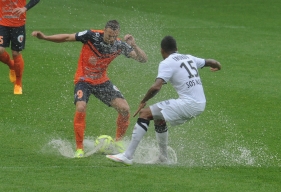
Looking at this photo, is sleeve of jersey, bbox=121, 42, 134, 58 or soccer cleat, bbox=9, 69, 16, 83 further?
soccer cleat, bbox=9, 69, 16, 83

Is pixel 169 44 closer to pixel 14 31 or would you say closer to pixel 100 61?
pixel 100 61

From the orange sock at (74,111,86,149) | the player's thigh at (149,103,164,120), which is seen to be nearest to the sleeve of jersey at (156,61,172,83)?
Result: the player's thigh at (149,103,164,120)

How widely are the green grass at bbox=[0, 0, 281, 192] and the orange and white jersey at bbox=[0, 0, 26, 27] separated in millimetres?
1399

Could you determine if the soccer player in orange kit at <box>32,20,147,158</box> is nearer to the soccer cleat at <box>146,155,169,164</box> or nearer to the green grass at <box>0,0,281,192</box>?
the green grass at <box>0,0,281,192</box>

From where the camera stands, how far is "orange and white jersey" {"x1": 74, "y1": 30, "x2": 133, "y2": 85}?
11688 millimetres

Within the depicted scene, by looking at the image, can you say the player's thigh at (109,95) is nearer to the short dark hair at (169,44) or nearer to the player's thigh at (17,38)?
the short dark hair at (169,44)

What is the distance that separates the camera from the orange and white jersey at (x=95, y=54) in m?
11.7

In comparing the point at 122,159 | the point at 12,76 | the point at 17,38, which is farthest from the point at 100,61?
the point at 12,76

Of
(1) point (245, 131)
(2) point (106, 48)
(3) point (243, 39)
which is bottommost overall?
(3) point (243, 39)

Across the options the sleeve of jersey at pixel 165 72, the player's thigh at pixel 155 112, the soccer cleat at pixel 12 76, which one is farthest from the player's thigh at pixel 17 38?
the sleeve of jersey at pixel 165 72

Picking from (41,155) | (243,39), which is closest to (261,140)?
(41,155)

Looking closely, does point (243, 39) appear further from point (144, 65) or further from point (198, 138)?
point (198, 138)

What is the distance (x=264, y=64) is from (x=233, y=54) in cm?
142

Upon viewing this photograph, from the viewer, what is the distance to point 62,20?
25766 mm
